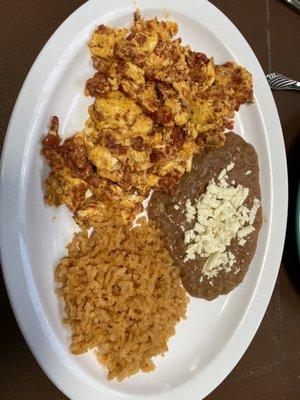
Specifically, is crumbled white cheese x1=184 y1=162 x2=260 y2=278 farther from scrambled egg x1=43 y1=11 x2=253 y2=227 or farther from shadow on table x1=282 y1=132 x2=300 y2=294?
shadow on table x1=282 y1=132 x2=300 y2=294

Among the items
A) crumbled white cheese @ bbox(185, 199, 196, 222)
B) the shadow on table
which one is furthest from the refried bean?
the shadow on table

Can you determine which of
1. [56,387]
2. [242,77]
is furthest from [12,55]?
[56,387]

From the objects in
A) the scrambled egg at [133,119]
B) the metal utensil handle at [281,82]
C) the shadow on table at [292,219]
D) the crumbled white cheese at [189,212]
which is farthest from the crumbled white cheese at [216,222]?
the metal utensil handle at [281,82]

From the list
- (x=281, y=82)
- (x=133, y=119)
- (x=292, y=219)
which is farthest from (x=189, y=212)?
(x=281, y=82)

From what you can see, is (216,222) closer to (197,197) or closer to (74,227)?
(197,197)

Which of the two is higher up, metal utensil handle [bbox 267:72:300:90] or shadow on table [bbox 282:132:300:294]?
metal utensil handle [bbox 267:72:300:90]

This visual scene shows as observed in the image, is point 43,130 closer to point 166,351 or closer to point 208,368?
point 166,351

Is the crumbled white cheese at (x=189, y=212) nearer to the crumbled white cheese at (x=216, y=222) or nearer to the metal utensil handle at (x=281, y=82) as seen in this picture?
the crumbled white cheese at (x=216, y=222)
